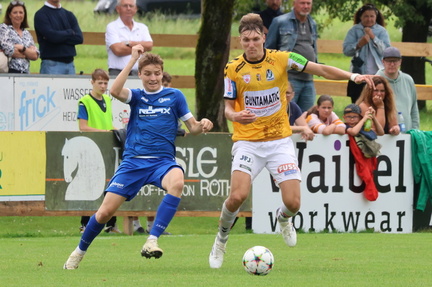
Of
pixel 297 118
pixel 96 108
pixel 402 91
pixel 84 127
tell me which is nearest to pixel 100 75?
pixel 96 108

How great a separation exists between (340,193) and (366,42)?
11.4ft

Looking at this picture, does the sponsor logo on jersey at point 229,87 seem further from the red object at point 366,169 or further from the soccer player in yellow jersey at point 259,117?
the red object at point 366,169

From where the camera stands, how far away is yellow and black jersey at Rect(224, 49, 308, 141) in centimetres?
1043

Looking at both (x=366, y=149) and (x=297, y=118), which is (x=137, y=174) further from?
(x=366, y=149)

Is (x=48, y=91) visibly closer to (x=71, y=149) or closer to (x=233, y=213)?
(x=71, y=149)

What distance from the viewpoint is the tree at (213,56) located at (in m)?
19.0

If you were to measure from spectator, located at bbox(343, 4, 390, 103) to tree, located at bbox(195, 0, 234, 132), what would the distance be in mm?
2657

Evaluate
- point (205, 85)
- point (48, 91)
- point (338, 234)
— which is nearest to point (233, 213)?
point (338, 234)

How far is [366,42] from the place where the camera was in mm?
17172

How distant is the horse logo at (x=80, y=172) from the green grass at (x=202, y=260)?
62cm

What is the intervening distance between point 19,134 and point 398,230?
557cm

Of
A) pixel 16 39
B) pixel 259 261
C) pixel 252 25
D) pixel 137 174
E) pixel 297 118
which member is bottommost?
pixel 259 261

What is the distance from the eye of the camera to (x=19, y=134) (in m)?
14.1

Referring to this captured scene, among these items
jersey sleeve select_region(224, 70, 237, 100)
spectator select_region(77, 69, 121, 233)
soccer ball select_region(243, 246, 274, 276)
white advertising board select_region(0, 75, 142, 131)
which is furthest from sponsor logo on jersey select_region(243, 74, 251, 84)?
white advertising board select_region(0, 75, 142, 131)
